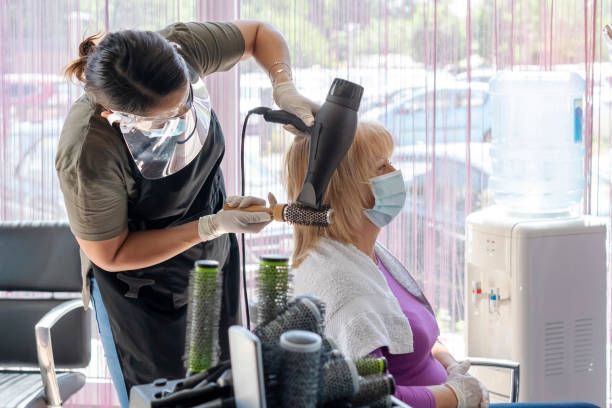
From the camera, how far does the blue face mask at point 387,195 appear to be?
5.86ft

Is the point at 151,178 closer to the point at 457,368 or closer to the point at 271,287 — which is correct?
the point at 271,287

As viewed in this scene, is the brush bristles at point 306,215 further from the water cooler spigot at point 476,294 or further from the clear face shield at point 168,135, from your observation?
the water cooler spigot at point 476,294

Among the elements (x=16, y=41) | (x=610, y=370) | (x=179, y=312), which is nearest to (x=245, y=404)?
(x=179, y=312)

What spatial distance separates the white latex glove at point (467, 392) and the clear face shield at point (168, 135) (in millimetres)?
776

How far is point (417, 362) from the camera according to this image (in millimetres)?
1738

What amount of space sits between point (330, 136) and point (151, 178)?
0.44 metres

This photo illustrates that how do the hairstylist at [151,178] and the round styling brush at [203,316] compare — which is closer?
the round styling brush at [203,316]

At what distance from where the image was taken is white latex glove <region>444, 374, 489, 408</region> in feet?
5.47

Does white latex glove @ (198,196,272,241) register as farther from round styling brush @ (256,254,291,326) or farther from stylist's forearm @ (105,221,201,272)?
round styling brush @ (256,254,291,326)

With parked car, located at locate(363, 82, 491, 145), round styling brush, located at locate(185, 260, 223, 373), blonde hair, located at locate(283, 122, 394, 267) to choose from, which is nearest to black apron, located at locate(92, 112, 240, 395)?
blonde hair, located at locate(283, 122, 394, 267)

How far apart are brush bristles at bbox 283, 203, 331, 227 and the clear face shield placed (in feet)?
0.98

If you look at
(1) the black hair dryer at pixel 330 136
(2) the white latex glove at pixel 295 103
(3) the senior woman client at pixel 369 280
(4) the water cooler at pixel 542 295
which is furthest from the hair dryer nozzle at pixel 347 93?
(4) the water cooler at pixel 542 295

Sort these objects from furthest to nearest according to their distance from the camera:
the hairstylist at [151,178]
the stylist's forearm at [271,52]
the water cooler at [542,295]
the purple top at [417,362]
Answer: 1. the water cooler at [542,295]
2. the stylist's forearm at [271,52]
3. the purple top at [417,362]
4. the hairstylist at [151,178]

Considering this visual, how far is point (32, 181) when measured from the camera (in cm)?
307
